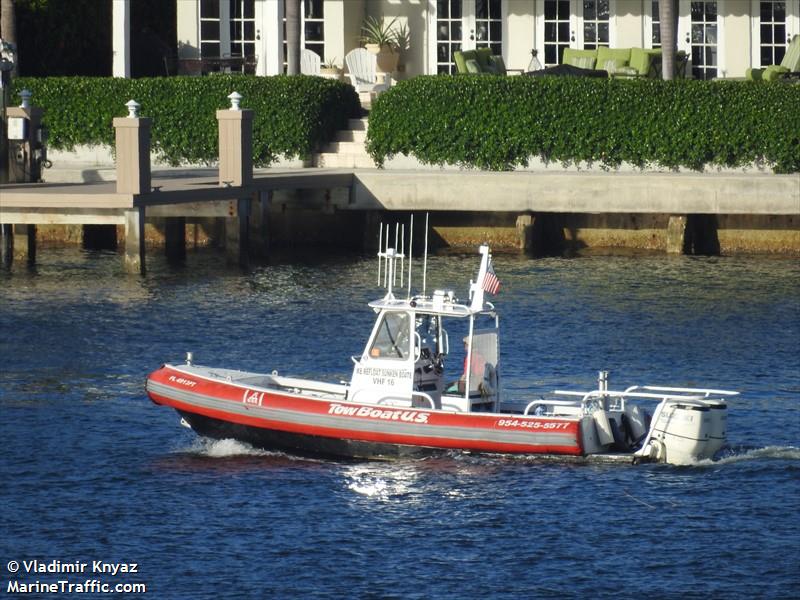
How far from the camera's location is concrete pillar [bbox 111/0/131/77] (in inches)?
1507

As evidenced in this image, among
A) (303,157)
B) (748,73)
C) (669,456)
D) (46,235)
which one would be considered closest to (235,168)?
(303,157)

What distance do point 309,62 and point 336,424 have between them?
2115cm

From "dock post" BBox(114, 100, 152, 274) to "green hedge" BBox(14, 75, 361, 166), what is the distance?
531 centimetres

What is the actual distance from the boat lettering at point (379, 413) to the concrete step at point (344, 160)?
54.7 feet

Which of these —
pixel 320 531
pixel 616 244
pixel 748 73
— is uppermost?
pixel 748 73

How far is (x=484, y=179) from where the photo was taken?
111ft

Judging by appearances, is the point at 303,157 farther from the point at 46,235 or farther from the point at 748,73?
the point at 748,73

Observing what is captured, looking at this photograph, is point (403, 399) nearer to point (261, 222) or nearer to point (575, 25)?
point (261, 222)

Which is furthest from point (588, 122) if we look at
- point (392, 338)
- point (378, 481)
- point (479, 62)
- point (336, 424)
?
point (378, 481)

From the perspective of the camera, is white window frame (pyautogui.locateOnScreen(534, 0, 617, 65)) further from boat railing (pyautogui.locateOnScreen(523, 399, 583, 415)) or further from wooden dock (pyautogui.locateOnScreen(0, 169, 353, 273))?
boat railing (pyautogui.locateOnScreen(523, 399, 583, 415))

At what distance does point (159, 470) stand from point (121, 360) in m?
5.63

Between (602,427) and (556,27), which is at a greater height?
(556,27)

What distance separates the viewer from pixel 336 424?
1966 cm

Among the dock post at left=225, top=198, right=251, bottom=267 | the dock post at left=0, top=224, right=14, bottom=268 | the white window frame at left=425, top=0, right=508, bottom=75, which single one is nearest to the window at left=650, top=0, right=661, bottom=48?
the white window frame at left=425, top=0, right=508, bottom=75
